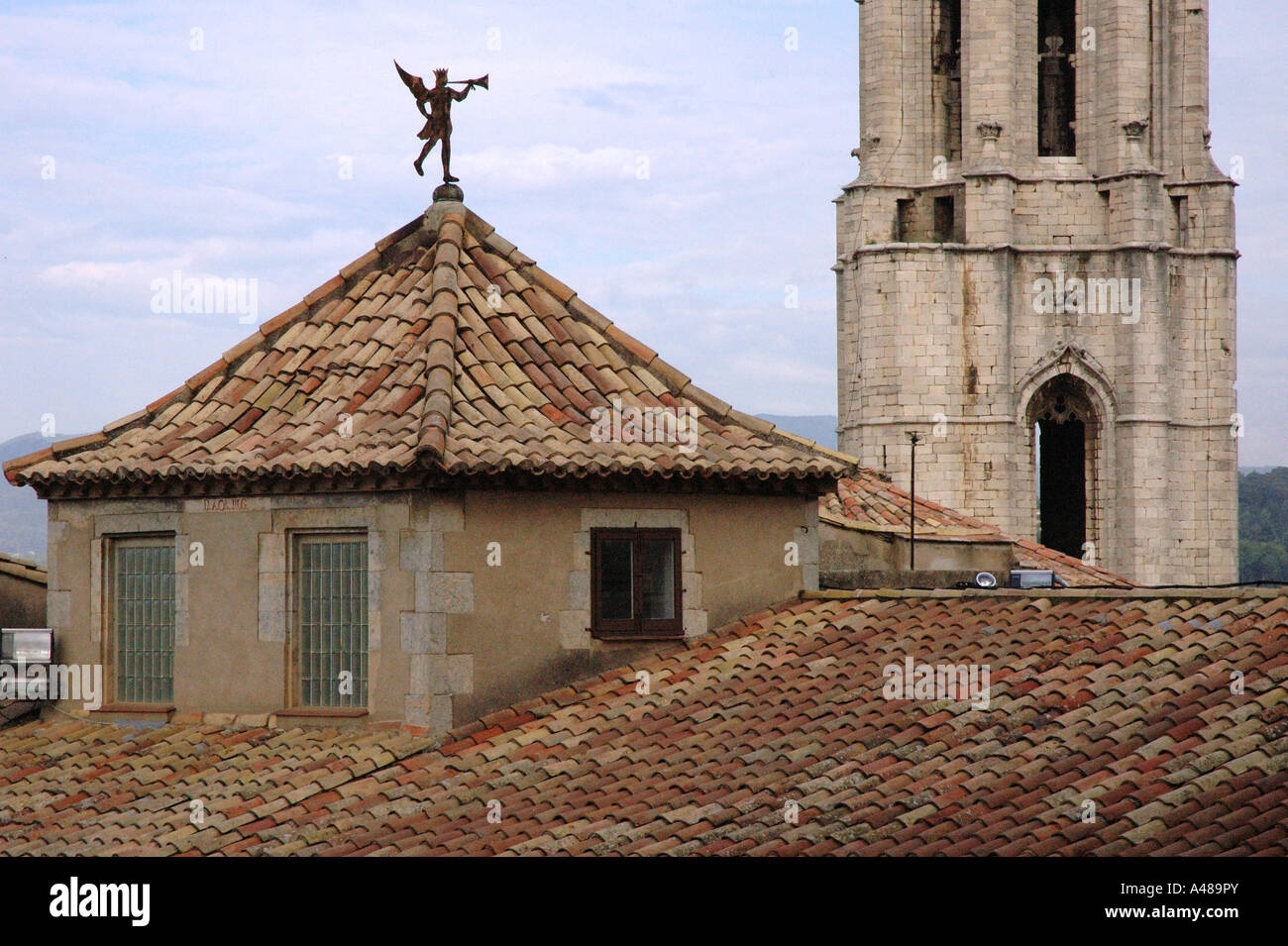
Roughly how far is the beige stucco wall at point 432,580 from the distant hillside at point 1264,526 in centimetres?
Answer: 7254

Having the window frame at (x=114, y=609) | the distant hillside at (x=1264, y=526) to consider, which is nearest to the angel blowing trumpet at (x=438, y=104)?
the window frame at (x=114, y=609)

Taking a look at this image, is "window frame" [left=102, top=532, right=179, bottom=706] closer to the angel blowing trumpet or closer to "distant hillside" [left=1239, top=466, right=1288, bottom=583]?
the angel blowing trumpet

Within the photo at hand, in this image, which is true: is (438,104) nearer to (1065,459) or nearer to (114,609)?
(114,609)

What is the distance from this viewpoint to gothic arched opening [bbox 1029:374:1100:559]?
198 ft

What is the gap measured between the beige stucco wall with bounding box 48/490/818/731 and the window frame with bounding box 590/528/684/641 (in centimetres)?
9

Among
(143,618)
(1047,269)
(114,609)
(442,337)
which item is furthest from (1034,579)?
(1047,269)

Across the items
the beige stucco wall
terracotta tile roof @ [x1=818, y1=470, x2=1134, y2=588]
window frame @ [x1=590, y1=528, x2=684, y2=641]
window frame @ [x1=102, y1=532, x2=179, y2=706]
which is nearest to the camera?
the beige stucco wall

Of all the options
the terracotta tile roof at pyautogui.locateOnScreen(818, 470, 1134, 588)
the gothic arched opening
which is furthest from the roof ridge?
the gothic arched opening

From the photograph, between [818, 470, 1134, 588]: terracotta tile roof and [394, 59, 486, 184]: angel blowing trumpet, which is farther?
[818, 470, 1134, 588]: terracotta tile roof

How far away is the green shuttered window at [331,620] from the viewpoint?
673 inches

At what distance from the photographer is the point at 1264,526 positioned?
4200 inches

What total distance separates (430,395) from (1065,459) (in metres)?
48.5

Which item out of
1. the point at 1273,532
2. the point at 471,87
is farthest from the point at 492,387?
the point at 1273,532

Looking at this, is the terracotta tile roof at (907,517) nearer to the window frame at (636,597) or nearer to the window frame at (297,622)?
the window frame at (636,597)
